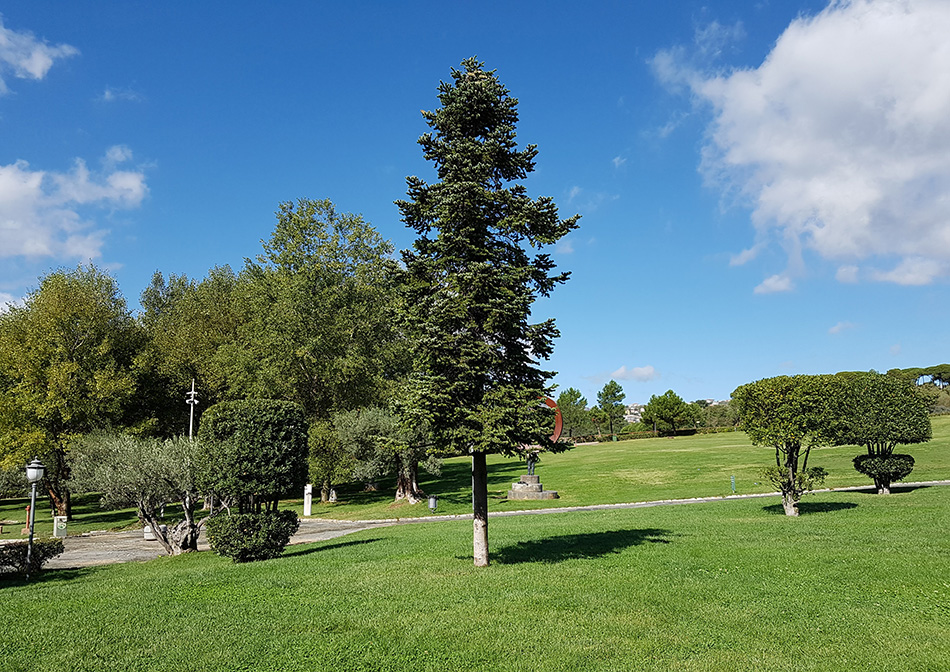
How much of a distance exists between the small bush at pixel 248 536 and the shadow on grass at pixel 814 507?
17293 mm

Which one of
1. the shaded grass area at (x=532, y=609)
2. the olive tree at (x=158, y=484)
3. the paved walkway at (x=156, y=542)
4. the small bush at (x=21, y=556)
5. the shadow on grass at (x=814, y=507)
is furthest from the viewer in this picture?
the shadow on grass at (x=814, y=507)

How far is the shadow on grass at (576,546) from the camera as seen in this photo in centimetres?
1508

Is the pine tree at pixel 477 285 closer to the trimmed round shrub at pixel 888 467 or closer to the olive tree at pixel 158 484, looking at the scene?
the olive tree at pixel 158 484

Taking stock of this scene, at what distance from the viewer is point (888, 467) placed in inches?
1046

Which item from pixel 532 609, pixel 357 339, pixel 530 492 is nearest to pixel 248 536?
pixel 532 609

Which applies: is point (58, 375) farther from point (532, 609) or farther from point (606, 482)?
point (532, 609)

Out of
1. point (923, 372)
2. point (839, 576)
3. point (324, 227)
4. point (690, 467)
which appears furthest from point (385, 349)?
point (923, 372)

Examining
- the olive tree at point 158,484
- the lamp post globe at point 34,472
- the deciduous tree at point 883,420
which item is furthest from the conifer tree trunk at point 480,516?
the deciduous tree at point 883,420

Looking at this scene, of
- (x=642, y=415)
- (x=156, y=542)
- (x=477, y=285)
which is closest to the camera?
(x=477, y=285)

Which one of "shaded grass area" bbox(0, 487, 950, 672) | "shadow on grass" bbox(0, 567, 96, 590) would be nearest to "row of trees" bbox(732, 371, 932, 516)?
"shaded grass area" bbox(0, 487, 950, 672)

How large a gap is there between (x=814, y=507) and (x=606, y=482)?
64.7ft

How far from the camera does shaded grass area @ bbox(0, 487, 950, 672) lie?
800 cm

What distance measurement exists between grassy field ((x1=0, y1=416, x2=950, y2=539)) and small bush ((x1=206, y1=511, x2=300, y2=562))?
16.6 meters

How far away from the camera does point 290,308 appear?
40.2 meters
